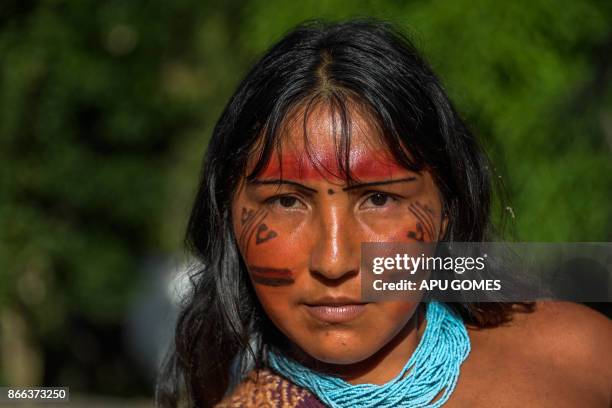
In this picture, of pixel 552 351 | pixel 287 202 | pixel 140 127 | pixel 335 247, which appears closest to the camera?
pixel 335 247

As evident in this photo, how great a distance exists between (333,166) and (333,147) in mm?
35

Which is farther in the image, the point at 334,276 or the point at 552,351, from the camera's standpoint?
the point at 552,351

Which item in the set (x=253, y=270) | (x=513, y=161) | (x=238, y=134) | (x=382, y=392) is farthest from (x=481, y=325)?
(x=513, y=161)

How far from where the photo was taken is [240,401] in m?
1.66

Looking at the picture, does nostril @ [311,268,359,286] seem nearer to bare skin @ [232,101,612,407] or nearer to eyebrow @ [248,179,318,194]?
bare skin @ [232,101,612,407]

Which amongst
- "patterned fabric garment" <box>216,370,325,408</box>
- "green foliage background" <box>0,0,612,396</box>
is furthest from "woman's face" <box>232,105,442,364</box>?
"green foliage background" <box>0,0,612,396</box>

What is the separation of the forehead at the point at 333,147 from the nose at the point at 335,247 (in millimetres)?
74

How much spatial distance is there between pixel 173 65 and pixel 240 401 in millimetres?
3309

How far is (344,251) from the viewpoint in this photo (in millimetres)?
1438

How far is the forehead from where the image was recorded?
1.47 meters

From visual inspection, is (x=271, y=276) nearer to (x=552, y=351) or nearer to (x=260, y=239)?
(x=260, y=239)

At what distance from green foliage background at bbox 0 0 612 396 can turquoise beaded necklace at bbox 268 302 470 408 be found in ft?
4.12

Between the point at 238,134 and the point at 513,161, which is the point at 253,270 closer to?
the point at 238,134

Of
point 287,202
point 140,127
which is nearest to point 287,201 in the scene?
point 287,202
